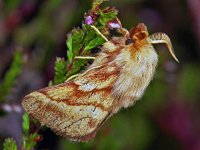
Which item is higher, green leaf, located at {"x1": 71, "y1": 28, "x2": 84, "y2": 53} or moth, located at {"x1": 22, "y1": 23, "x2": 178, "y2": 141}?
green leaf, located at {"x1": 71, "y1": 28, "x2": 84, "y2": 53}

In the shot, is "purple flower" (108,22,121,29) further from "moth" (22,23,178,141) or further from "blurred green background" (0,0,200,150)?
"blurred green background" (0,0,200,150)

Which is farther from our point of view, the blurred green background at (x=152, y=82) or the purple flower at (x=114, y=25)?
the blurred green background at (x=152, y=82)

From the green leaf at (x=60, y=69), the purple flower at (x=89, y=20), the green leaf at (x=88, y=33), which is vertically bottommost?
the green leaf at (x=60, y=69)

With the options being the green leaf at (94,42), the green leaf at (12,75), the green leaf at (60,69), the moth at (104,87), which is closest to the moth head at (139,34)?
the moth at (104,87)

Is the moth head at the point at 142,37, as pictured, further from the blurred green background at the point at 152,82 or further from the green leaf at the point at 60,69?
the blurred green background at the point at 152,82

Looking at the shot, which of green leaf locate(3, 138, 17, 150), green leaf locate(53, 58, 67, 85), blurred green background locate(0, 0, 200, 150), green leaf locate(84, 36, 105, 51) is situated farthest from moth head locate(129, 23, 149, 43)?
blurred green background locate(0, 0, 200, 150)
